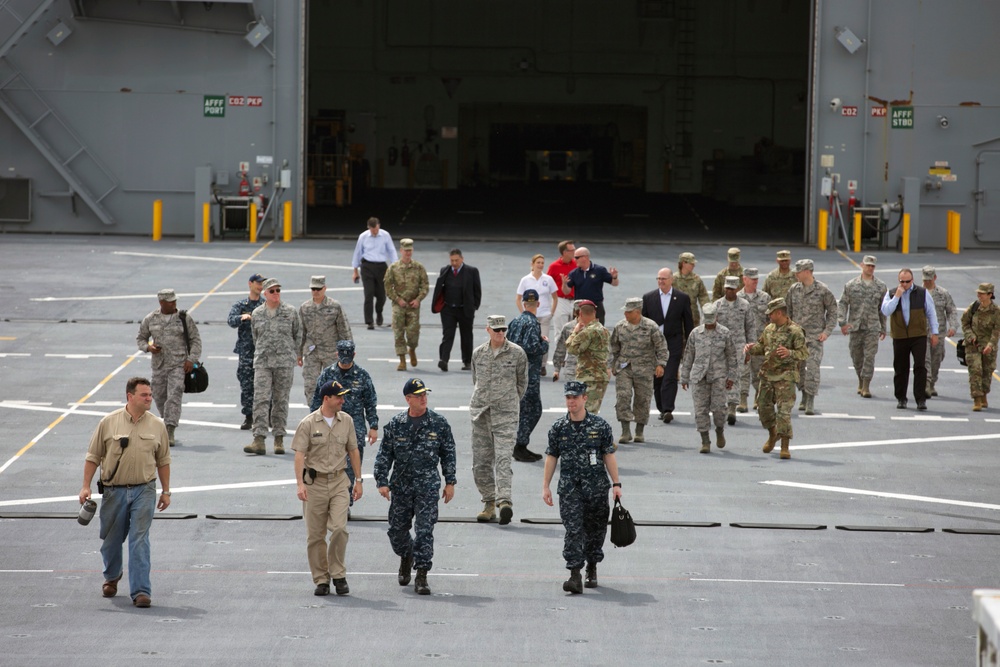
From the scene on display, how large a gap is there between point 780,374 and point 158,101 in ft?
71.2

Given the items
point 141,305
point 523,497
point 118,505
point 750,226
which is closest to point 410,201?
point 750,226

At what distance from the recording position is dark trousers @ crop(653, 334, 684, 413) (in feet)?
56.1

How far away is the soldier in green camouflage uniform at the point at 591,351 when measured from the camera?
50.3 ft

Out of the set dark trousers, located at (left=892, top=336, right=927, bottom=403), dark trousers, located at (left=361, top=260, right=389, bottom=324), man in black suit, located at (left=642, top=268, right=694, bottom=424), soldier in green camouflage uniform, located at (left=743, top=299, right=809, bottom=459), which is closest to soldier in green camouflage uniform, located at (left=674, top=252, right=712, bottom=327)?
man in black suit, located at (left=642, top=268, right=694, bottom=424)

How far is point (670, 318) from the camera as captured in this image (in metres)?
17.0

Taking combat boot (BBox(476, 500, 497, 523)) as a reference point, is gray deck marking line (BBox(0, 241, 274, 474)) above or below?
above

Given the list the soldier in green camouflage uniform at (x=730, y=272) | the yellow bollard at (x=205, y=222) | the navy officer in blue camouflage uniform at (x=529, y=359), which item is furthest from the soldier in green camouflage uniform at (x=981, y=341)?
the yellow bollard at (x=205, y=222)

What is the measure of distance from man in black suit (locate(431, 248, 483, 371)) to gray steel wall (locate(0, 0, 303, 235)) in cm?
1398

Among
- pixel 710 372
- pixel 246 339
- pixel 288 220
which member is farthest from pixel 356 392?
pixel 288 220

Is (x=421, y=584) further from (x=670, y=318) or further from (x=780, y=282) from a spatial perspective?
(x=780, y=282)

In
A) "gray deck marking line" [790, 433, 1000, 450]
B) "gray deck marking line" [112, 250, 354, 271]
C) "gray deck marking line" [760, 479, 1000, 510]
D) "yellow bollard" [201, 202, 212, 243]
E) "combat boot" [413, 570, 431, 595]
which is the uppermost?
"yellow bollard" [201, 202, 212, 243]

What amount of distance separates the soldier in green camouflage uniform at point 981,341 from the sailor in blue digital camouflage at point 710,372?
4.15 meters

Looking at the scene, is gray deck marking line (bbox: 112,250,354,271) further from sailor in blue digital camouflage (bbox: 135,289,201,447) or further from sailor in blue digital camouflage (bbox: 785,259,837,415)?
sailor in blue digital camouflage (bbox: 135,289,201,447)

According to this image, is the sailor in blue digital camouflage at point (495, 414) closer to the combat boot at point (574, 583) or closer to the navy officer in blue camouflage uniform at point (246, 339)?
the combat boot at point (574, 583)
